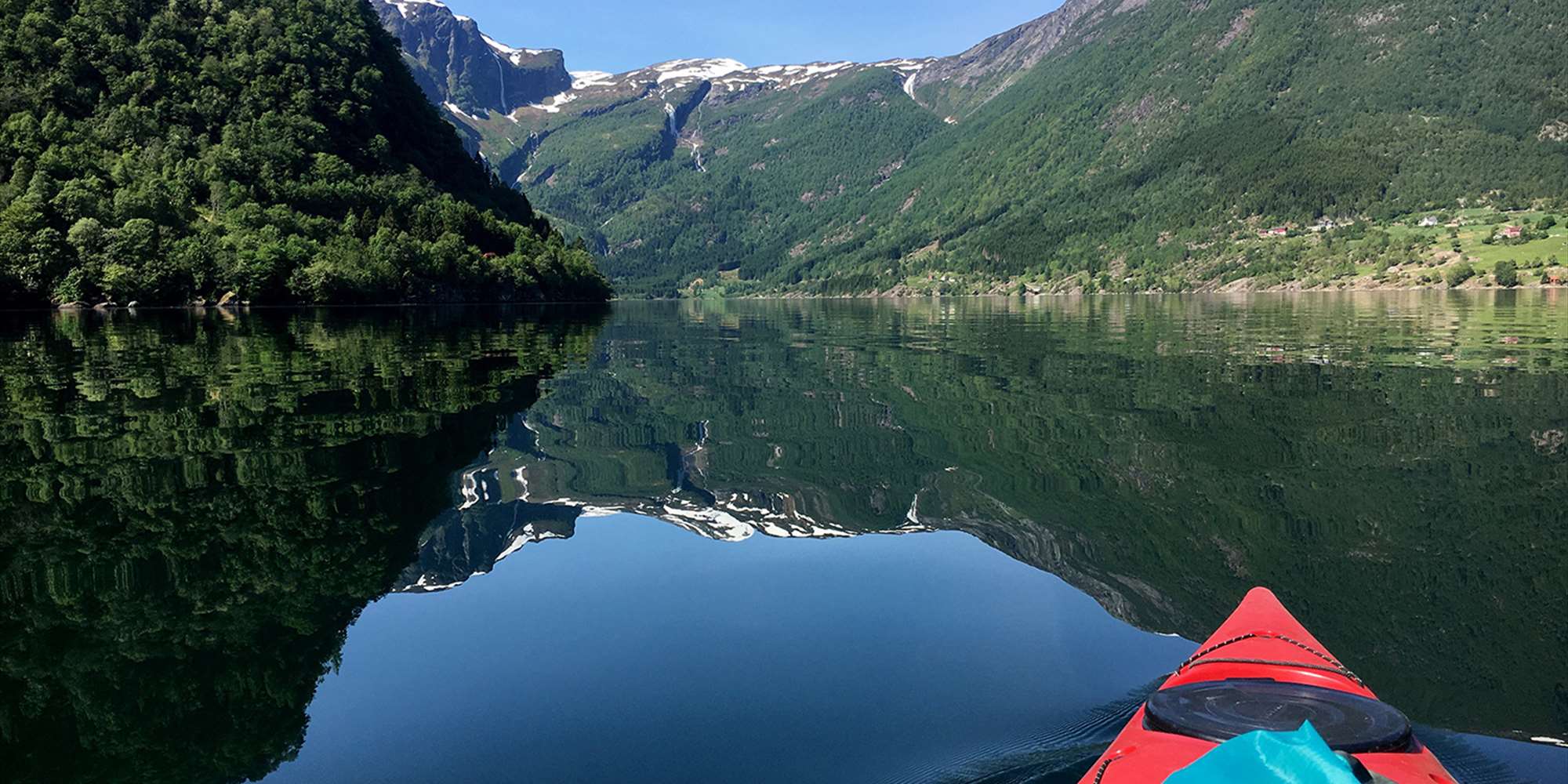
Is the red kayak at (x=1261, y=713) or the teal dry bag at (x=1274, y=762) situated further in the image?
the red kayak at (x=1261, y=713)

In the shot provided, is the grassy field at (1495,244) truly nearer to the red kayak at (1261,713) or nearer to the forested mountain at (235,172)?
the forested mountain at (235,172)

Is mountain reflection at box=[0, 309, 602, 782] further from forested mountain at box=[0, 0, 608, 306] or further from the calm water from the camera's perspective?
forested mountain at box=[0, 0, 608, 306]

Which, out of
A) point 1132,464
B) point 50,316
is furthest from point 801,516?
point 50,316

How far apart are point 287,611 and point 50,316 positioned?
7923cm

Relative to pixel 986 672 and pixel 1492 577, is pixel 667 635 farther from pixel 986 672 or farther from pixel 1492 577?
pixel 1492 577

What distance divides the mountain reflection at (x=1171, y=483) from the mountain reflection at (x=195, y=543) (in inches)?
57.3

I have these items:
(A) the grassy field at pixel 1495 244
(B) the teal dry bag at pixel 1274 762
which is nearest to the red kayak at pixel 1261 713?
(B) the teal dry bag at pixel 1274 762

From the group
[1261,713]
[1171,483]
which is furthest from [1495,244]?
[1261,713]

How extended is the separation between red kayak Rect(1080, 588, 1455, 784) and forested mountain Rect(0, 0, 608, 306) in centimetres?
9322

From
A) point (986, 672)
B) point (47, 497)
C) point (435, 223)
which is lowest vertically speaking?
point (986, 672)

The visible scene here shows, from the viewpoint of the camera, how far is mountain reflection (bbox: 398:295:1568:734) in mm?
10523

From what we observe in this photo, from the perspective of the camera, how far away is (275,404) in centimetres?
2462

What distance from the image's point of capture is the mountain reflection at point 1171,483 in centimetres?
1052

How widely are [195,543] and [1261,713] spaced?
13.0m
